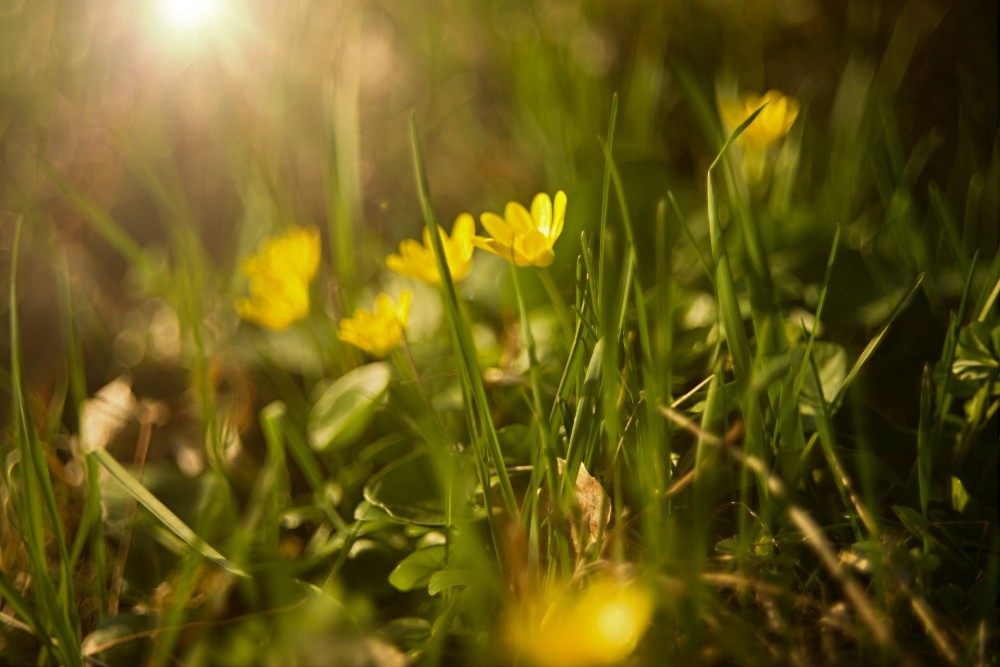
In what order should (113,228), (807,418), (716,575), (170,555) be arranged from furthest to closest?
(113,228) → (170,555) → (807,418) → (716,575)

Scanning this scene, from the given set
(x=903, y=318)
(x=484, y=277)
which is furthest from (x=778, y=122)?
(x=484, y=277)

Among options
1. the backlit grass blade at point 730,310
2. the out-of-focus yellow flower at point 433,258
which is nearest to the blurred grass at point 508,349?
the backlit grass blade at point 730,310

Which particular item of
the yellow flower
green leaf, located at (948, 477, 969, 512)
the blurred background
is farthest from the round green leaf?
the yellow flower

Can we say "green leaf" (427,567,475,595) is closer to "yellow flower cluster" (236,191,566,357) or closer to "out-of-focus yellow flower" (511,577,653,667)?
"out-of-focus yellow flower" (511,577,653,667)

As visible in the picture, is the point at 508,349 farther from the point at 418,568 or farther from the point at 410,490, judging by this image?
the point at 418,568

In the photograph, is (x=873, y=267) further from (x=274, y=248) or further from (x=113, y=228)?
(x=113, y=228)

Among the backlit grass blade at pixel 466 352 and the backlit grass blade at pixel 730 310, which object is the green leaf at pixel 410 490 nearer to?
the backlit grass blade at pixel 466 352

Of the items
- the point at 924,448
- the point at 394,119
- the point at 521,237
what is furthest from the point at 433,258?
the point at 394,119
